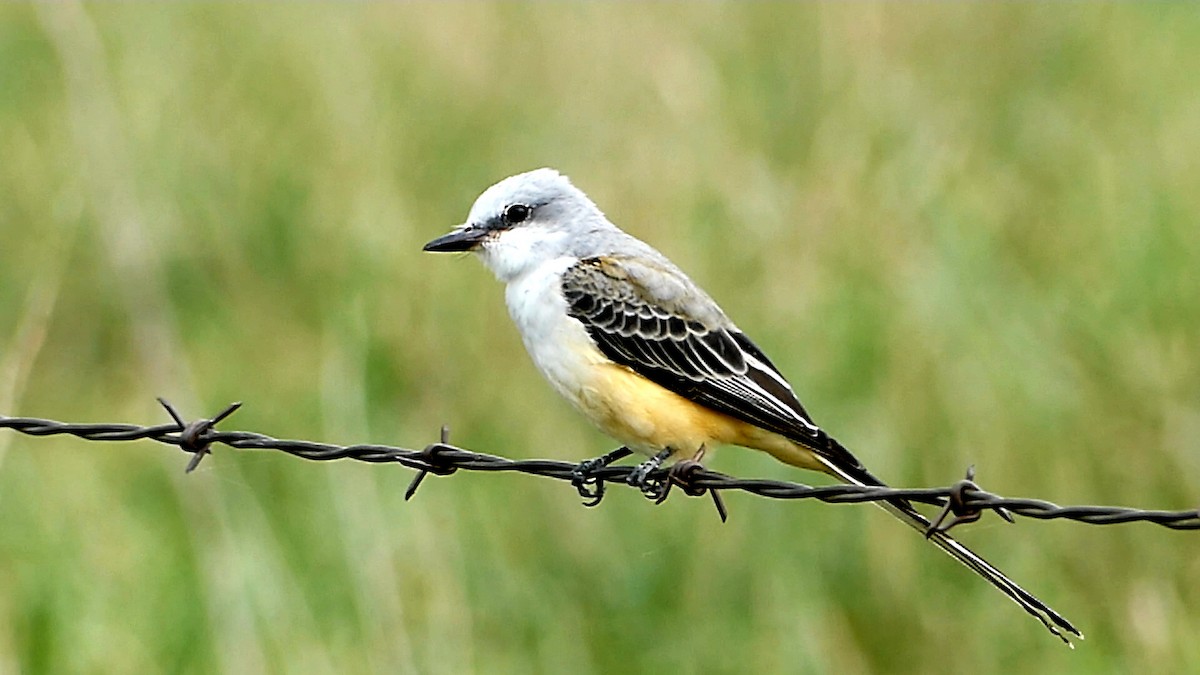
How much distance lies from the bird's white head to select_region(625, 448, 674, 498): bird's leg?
2.52 ft

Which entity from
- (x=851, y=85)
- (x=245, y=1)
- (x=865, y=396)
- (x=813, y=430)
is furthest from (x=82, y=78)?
(x=813, y=430)

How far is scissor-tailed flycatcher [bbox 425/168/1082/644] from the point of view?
4.50 metres

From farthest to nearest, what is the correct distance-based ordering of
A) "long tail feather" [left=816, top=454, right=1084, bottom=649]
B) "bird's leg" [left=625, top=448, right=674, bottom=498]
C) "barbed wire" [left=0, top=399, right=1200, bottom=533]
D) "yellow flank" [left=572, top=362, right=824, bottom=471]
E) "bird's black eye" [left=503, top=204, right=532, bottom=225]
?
"bird's black eye" [left=503, top=204, right=532, bottom=225], "yellow flank" [left=572, top=362, right=824, bottom=471], "bird's leg" [left=625, top=448, right=674, bottom=498], "long tail feather" [left=816, top=454, right=1084, bottom=649], "barbed wire" [left=0, top=399, right=1200, bottom=533]

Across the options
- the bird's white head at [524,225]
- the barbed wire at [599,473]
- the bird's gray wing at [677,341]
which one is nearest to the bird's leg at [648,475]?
the barbed wire at [599,473]

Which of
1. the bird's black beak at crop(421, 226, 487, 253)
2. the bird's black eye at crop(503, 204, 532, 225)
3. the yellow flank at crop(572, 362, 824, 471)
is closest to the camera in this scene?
the yellow flank at crop(572, 362, 824, 471)

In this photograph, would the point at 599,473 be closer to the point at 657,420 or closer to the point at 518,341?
the point at 657,420

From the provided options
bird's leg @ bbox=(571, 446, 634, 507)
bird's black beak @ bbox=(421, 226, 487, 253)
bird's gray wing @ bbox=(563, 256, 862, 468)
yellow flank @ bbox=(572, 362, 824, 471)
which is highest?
bird's black beak @ bbox=(421, 226, 487, 253)

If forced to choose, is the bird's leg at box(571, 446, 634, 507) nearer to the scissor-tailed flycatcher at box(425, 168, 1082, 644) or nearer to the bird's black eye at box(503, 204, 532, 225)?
the scissor-tailed flycatcher at box(425, 168, 1082, 644)

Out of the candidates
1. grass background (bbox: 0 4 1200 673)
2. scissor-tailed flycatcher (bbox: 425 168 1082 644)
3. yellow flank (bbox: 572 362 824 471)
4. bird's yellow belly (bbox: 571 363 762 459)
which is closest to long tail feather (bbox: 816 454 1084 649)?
scissor-tailed flycatcher (bbox: 425 168 1082 644)

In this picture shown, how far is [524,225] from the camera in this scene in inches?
199

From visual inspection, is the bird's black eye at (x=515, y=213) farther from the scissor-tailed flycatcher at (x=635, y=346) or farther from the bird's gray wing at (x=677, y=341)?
the bird's gray wing at (x=677, y=341)

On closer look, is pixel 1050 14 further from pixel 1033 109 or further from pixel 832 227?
pixel 832 227

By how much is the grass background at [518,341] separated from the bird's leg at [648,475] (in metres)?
0.81

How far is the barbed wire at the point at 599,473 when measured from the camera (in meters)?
3.15
